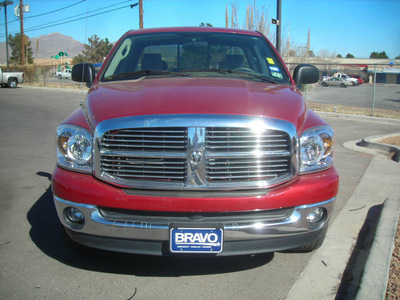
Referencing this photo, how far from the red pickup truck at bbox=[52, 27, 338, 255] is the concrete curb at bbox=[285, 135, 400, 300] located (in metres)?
0.39

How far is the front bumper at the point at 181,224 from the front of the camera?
2.68 metres

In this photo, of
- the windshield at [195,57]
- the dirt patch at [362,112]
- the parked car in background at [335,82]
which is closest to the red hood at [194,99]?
the windshield at [195,57]

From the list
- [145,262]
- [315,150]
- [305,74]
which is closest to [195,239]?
[145,262]

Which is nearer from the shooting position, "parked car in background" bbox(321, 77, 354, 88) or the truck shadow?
the truck shadow

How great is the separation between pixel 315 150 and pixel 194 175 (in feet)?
3.02

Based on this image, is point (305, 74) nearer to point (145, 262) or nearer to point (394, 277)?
point (394, 277)

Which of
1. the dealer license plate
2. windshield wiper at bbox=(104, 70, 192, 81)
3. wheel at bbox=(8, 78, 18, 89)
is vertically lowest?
the dealer license plate

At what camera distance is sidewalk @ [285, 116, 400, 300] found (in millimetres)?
2891

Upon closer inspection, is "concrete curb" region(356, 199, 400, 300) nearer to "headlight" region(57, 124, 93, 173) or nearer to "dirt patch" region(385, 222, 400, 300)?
"dirt patch" region(385, 222, 400, 300)

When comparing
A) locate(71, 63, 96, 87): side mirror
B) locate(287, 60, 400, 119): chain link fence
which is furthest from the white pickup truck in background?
locate(71, 63, 96, 87): side mirror

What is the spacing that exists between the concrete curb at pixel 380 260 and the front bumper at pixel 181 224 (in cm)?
54

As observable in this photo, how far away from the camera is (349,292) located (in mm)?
2924

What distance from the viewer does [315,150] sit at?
2998 millimetres

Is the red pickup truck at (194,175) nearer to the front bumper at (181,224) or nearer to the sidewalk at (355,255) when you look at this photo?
the front bumper at (181,224)
